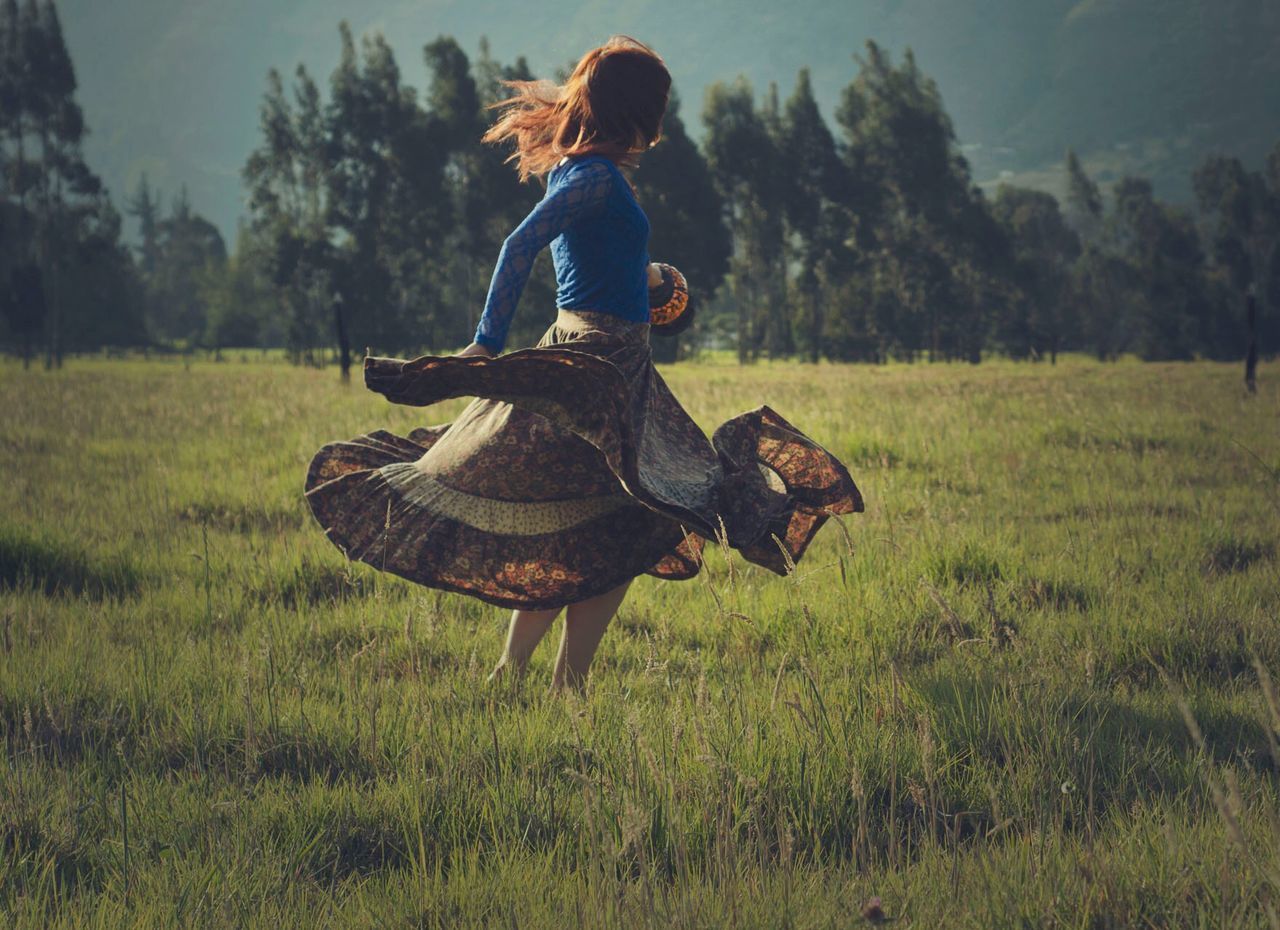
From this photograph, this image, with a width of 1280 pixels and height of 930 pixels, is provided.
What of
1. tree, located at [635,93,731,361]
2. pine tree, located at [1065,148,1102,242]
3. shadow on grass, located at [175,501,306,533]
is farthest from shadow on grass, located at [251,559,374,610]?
pine tree, located at [1065,148,1102,242]

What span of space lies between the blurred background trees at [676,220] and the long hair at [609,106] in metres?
46.3

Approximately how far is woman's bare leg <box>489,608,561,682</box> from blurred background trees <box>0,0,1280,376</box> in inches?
1830

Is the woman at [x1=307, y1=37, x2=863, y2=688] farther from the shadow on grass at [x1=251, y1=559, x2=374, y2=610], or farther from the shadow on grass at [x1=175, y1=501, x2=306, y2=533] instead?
the shadow on grass at [x1=175, y1=501, x2=306, y2=533]

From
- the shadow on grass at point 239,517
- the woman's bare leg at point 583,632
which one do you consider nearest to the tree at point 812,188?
the shadow on grass at point 239,517

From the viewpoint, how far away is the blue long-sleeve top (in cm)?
346

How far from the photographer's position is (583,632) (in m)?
3.83

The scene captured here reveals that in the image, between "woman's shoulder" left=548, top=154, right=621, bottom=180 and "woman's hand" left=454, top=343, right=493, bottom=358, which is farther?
"woman's shoulder" left=548, top=154, right=621, bottom=180

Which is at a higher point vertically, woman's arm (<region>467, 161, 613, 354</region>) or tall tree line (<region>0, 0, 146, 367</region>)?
tall tree line (<region>0, 0, 146, 367</region>)

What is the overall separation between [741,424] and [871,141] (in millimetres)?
55302

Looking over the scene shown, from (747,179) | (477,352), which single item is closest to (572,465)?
(477,352)

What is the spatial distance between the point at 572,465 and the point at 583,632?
2.15ft

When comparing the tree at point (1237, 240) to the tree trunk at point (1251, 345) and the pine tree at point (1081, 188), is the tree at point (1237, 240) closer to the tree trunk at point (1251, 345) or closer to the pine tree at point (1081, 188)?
the pine tree at point (1081, 188)

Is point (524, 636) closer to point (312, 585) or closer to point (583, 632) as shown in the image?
point (583, 632)

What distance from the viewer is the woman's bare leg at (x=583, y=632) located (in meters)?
3.83
